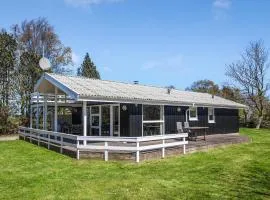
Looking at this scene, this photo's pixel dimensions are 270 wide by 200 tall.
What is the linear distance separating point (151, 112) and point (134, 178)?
330 inches

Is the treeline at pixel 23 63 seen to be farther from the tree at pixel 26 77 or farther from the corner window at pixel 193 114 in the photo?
the corner window at pixel 193 114

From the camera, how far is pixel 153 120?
18578mm

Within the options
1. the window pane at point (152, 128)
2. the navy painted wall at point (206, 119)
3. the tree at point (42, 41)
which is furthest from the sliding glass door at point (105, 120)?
the tree at point (42, 41)

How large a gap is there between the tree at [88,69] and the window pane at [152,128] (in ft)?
111

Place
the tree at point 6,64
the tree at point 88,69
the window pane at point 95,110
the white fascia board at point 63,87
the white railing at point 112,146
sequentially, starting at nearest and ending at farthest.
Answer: the white railing at point 112,146 < the white fascia board at point 63,87 < the window pane at point 95,110 < the tree at point 6,64 < the tree at point 88,69

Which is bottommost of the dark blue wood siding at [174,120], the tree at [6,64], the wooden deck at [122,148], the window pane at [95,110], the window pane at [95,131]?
the wooden deck at [122,148]

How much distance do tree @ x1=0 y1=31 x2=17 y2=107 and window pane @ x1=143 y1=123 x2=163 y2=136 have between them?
15895mm

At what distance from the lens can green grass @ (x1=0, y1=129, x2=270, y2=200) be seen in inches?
338

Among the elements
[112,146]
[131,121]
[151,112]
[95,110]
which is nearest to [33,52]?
[95,110]

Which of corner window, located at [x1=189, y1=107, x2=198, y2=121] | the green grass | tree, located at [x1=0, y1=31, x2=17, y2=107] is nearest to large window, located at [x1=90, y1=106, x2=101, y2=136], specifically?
the green grass

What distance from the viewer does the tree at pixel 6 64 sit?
28516 mm

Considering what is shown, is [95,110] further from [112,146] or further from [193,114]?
[193,114]

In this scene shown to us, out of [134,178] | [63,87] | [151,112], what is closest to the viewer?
[134,178]

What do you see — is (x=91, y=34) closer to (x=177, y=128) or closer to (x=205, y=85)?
(x=177, y=128)
